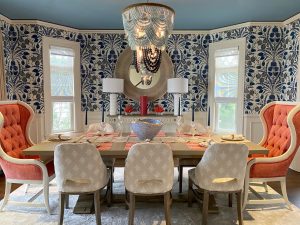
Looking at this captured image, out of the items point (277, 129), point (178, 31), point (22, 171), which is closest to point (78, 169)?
point (22, 171)

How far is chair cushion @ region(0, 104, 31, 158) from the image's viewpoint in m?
2.93

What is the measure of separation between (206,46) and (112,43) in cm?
187

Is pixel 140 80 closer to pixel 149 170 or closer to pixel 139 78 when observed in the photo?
pixel 139 78

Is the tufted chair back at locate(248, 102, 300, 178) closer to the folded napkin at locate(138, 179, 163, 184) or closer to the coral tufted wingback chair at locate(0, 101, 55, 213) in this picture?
the folded napkin at locate(138, 179, 163, 184)

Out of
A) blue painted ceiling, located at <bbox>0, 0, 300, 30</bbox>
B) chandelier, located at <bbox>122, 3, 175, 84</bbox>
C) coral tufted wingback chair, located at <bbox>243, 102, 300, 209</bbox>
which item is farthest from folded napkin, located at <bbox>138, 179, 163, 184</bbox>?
blue painted ceiling, located at <bbox>0, 0, 300, 30</bbox>

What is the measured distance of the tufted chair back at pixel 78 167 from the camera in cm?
222

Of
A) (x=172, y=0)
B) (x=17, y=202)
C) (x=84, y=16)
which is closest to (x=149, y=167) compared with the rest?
(x=17, y=202)

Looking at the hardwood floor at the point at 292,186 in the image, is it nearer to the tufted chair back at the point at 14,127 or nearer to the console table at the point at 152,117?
the tufted chair back at the point at 14,127

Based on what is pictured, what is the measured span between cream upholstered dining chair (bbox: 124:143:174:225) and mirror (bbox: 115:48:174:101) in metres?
2.98

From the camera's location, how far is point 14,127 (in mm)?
3197

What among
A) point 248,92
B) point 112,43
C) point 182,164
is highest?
point 112,43

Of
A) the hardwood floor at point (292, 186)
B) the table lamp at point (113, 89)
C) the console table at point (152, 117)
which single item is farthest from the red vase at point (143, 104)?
the hardwood floor at point (292, 186)

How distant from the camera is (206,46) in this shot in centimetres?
509

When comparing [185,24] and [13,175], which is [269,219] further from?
[185,24]
